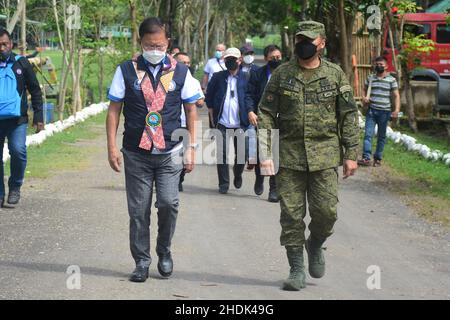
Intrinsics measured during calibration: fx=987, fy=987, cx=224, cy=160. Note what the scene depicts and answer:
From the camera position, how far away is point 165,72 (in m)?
7.42

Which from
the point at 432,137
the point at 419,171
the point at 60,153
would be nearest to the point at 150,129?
the point at 419,171

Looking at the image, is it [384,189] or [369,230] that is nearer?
[369,230]

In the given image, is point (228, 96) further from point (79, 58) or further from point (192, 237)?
point (79, 58)

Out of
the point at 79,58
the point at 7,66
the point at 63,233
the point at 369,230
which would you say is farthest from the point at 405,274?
the point at 79,58

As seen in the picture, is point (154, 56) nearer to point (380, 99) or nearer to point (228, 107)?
point (228, 107)

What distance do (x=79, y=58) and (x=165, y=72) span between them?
1736 cm

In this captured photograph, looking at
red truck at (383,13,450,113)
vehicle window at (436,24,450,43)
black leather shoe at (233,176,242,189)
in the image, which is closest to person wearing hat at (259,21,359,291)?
black leather shoe at (233,176,242,189)

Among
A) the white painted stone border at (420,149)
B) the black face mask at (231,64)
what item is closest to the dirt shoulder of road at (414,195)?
the white painted stone border at (420,149)

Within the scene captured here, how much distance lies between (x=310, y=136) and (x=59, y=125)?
46.3 feet

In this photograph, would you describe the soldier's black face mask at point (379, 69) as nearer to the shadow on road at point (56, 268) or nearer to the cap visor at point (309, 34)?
the cap visor at point (309, 34)

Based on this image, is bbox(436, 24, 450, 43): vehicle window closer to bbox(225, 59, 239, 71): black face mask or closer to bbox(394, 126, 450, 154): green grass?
bbox(394, 126, 450, 154): green grass

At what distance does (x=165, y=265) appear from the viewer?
24.7 feet

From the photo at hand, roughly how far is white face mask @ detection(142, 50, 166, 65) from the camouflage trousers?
1.22 metres

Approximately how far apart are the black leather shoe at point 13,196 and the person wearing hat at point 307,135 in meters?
4.36
